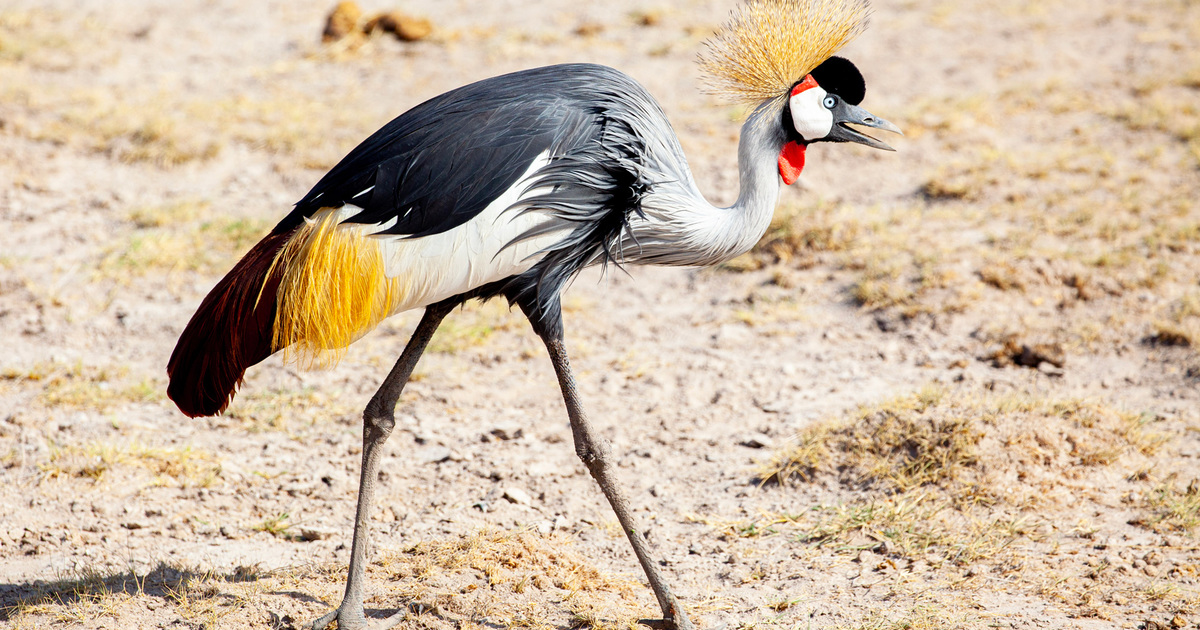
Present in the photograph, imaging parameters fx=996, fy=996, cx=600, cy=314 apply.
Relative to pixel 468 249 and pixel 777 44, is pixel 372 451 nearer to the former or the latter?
pixel 468 249

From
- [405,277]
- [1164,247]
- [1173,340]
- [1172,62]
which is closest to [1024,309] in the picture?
[1173,340]

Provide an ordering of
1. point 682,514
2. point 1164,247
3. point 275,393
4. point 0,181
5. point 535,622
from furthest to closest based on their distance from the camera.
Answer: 1. point 0,181
2. point 1164,247
3. point 275,393
4. point 682,514
5. point 535,622

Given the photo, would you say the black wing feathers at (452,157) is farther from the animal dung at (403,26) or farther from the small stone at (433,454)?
the animal dung at (403,26)

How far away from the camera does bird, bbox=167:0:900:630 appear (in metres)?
2.63

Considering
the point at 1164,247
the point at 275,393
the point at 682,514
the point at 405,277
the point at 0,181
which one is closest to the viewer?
the point at 405,277

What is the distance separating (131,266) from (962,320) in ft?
13.7

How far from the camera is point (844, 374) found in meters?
4.49

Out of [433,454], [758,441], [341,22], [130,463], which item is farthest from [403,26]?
[758,441]

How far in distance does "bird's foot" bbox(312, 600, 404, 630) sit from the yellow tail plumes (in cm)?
73

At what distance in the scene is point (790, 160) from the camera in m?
3.04

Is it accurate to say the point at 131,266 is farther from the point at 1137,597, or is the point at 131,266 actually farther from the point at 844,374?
the point at 1137,597

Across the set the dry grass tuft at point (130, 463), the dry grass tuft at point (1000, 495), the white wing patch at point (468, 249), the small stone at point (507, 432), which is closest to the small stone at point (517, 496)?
the small stone at point (507, 432)

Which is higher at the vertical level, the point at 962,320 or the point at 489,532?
the point at 962,320

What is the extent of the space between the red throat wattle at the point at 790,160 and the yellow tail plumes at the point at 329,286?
121 centimetres
